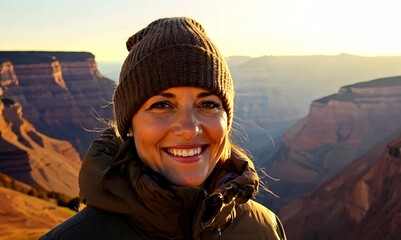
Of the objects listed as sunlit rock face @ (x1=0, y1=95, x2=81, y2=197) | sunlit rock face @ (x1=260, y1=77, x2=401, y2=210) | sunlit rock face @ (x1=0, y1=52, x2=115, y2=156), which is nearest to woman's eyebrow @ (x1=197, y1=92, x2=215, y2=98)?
sunlit rock face @ (x1=0, y1=95, x2=81, y2=197)

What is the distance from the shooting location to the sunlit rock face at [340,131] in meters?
55.0

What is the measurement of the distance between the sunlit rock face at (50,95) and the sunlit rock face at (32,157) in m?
12.3

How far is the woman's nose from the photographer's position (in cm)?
216

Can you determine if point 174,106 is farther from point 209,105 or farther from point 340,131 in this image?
point 340,131

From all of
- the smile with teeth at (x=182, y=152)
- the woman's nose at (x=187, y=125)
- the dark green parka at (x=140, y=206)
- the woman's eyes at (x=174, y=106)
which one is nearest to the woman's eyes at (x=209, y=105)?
the woman's eyes at (x=174, y=106)

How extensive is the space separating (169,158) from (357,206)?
27436 mm

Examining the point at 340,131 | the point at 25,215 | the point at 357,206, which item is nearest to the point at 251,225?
the point at 25,215

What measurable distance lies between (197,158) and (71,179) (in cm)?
4217

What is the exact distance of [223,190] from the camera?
2.18 m

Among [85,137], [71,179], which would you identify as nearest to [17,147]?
[71,179]

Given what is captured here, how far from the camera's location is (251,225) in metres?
2.43

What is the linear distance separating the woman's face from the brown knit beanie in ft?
0.16

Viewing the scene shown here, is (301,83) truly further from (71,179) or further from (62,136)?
(71,179)

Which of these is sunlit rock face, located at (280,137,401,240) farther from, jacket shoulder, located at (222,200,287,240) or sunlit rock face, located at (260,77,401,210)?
sunlit rock face, located at (260,77,401,210)
